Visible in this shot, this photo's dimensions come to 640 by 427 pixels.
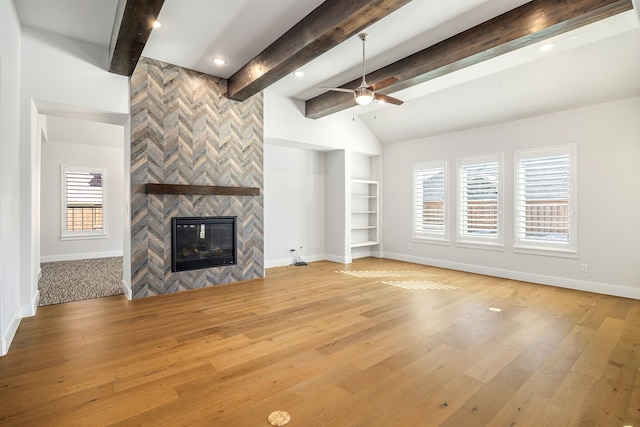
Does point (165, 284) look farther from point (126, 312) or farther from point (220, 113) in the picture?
point (220, 113)

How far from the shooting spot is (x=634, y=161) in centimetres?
461

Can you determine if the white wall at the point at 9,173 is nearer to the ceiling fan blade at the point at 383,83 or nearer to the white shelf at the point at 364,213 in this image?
the ceiling fan blade at the point at 383,83

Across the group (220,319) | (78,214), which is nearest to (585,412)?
(220,319)

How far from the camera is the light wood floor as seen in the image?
2.02 m

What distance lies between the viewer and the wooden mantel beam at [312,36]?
2.99 m

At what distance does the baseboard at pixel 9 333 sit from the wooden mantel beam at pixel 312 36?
392 centimetres

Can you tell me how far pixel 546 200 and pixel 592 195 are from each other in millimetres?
609

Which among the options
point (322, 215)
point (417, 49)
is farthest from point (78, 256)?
point (417, 49)

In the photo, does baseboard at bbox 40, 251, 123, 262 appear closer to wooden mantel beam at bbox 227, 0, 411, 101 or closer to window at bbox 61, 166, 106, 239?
window at bbox 61, 166, 106, 239

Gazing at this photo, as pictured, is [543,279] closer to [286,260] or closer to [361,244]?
[361,244]

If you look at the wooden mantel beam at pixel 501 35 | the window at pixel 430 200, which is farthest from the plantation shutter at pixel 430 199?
the wooden mantel beam at pixel 501 35

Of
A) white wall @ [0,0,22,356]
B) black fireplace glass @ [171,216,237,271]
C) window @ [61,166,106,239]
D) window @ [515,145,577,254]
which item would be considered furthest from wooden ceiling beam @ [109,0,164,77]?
window @ [515,145,577,254]

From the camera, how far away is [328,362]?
2650 mm

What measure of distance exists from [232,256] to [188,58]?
3117mm
